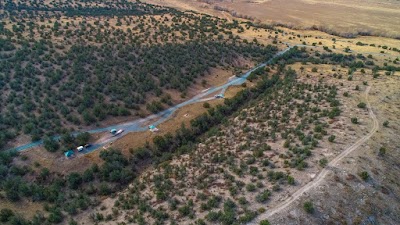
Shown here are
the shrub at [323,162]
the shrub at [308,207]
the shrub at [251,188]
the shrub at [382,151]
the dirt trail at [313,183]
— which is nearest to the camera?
the shrub at [308,207]

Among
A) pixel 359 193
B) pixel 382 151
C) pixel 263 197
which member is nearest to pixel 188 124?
pixel 263 197

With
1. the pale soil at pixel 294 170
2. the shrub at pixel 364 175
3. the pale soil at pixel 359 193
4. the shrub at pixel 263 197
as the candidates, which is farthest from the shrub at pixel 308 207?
the shrub at pixel 364 175

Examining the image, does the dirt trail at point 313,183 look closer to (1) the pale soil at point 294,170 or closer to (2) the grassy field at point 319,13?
(1) the pale soil at point 294,170

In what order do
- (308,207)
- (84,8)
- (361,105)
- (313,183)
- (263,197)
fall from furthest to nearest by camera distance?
(84,8)
(361,105)
(313,183)
(263,197)
(308,207)

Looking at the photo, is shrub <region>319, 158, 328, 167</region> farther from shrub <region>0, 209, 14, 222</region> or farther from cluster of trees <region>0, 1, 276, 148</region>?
shrub <region>0, 209, 14, 222</region>

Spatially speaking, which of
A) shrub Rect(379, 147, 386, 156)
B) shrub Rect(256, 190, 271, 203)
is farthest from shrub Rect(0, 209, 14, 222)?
shrub Rect(379, 147, 386, 156)

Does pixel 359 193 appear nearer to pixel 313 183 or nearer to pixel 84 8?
pixel 313 183

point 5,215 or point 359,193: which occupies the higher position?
point 359,193

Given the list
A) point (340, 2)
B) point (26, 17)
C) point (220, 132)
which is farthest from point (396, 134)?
point (340, 2)
